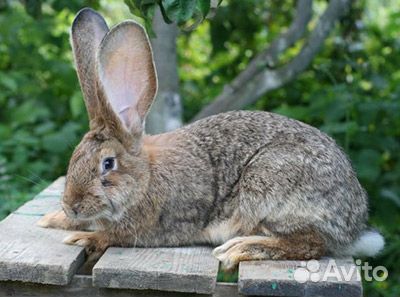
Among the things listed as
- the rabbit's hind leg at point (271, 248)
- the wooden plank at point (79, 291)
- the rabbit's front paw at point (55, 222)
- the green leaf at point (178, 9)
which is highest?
the green leaf at point (178, 9)

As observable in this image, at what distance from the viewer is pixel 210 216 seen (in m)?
3.55

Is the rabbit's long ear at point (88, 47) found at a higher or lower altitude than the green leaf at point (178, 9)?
lower

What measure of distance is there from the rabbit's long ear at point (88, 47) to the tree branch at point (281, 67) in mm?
1654

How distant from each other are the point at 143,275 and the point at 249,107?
2.70 m

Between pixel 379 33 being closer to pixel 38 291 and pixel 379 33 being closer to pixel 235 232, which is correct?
pixel 235 232

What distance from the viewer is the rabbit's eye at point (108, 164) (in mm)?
3324

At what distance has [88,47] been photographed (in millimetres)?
3660

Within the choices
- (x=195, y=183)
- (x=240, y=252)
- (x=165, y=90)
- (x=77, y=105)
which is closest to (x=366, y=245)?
(x=240, y=252)

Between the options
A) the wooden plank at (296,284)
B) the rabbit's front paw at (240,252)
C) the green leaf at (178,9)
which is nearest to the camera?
the green leaf at (178,9)

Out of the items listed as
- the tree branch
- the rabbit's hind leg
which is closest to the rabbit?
the rabbit's hind leg

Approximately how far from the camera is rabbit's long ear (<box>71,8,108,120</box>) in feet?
11.6

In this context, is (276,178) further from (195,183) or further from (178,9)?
(178,9)

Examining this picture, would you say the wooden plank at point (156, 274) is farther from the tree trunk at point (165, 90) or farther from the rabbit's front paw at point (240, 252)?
the tree trunk at point (165, 90)

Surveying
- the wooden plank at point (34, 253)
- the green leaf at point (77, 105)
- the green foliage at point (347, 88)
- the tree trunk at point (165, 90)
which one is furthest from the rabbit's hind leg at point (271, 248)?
the green leaf at point (77, 105)
